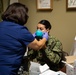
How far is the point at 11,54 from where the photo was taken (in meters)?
1.67

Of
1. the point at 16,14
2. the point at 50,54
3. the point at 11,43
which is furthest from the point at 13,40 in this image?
the point at 50,54

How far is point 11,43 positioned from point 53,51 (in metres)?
0.77

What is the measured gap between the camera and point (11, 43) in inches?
65.0

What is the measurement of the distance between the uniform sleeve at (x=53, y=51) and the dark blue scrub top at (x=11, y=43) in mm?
610

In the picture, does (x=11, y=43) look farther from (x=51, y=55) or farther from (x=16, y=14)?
(x=51, y=55)

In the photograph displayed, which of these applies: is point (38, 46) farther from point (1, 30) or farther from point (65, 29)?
point (65, 29)

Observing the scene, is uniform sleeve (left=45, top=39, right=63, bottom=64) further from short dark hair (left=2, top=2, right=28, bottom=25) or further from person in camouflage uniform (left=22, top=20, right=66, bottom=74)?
short dark hair (left=2, top=2, right=28, bottom=25)

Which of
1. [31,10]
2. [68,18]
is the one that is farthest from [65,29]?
[31,10]

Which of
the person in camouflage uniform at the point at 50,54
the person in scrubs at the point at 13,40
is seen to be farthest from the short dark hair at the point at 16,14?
the person in camouflage uniform at the point at 50,54

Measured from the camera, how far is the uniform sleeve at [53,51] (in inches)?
88.7

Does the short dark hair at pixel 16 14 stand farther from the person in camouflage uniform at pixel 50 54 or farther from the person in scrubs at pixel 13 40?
the person in camouflage uniform at pixel 50 54

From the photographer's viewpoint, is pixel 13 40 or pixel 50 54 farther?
pixel 50 54

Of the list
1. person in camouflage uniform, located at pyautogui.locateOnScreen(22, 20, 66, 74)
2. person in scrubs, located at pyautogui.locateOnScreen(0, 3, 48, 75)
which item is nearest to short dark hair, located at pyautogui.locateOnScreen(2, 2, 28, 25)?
person in scrubs, located at pyautogui.locateOnScreen(0, 3, 48, 75)

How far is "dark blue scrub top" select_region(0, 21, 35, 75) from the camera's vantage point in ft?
5.42
